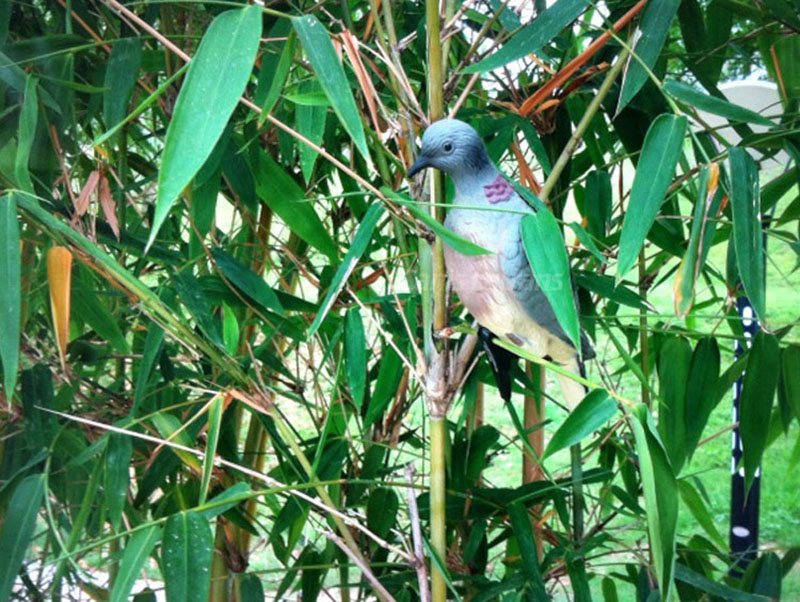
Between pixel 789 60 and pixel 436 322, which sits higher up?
pixel 789 60

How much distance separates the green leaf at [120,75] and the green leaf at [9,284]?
0.12 m

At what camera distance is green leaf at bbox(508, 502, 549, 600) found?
599mm

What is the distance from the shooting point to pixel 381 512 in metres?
0.66

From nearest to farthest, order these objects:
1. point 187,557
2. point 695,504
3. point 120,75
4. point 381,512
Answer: point 187,557, point 120,75, point 381,512, point 695,504

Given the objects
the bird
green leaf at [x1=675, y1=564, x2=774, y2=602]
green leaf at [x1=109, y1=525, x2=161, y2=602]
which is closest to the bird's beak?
the bird

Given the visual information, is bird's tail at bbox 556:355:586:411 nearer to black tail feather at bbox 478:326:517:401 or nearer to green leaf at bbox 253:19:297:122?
black tail feather at bbox 478:326:517:401

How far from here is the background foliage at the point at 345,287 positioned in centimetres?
46

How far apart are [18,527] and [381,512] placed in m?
0.23

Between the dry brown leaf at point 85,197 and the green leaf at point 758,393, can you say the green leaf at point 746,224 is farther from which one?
the dry brown leaf at point 85,197

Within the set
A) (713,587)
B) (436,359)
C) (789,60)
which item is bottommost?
(713,587)

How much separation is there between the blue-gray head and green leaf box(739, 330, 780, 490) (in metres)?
0.24

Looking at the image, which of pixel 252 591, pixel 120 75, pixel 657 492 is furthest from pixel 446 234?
pixel 252 591

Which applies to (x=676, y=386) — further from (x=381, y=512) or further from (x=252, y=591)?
(x=252, y=591)

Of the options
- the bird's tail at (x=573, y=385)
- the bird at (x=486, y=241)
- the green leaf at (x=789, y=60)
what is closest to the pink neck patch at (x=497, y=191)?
the bird at (x=486, y=241)
